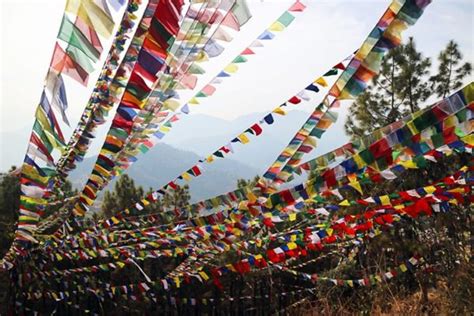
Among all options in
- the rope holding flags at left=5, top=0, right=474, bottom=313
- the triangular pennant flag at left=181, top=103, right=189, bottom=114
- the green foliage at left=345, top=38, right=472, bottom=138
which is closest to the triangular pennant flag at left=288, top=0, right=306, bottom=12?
the rope holding flags at left=5, top=0, right=474, bottom=313

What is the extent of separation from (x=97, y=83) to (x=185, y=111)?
1094mm

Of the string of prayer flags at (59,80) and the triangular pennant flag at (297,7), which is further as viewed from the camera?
the triangular pennant flag at (297,7)

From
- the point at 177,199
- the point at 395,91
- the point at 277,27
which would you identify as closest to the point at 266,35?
the point at 277,27

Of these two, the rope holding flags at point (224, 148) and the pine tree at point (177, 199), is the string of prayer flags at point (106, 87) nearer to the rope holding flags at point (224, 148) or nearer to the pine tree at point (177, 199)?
the rope holding flags at point (224, 148)

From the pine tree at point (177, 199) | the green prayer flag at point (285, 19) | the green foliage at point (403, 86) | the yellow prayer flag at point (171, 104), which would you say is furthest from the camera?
the pine tree at point (177, 199)

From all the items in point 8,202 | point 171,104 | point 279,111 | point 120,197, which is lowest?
point 279,111

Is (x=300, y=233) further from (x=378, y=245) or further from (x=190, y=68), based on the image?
(x=378, y=245)

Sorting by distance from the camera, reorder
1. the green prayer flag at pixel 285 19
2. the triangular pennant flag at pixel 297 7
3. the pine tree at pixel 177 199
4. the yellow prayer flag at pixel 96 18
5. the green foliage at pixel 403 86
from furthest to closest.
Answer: the pine tree at pixel 177 199, the green foliage at pixel 403 86, the green prayer flag at pixel 285 19, the triangular pennant flag at pixel 297 7, the yellow prayer flag at pixel 96 18

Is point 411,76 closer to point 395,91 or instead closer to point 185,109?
point 395,91

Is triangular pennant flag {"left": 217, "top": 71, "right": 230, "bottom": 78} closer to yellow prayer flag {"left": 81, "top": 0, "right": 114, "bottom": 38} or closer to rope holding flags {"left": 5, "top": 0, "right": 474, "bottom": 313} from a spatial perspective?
rope holding flags {"left": 5, "top": 0, "right": 474, "bottom": 313}

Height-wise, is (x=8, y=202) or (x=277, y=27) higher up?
(x=8, y=202)

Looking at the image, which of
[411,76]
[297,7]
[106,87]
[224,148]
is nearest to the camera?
[297,7]

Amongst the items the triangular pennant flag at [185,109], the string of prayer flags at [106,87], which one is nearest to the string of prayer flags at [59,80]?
the string of prayer flags at [106,87]

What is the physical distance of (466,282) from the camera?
22.5 ft
